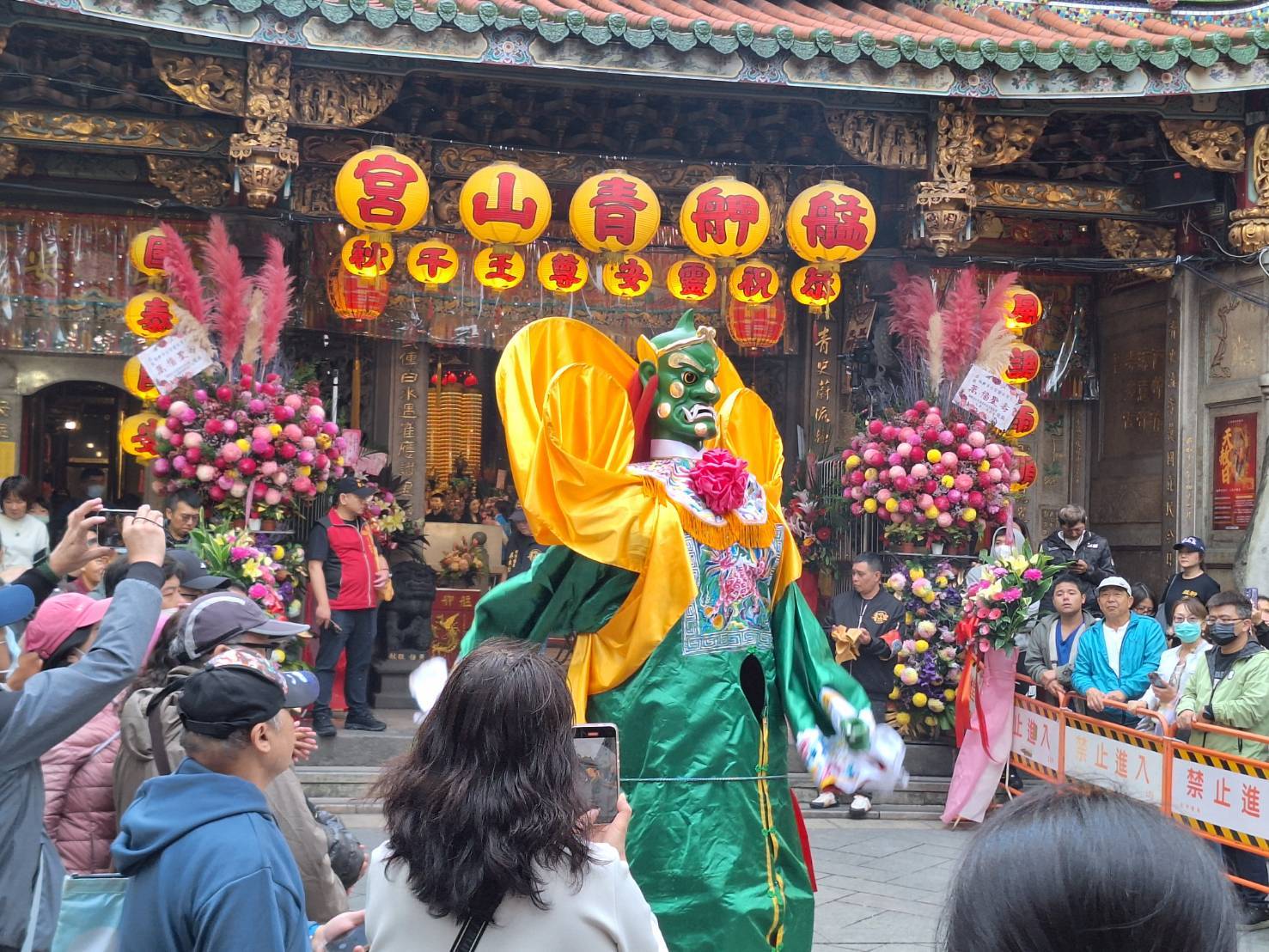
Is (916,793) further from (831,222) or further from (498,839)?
(498,839)

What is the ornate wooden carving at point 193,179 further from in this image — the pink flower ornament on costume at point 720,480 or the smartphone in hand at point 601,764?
the smartphone in hand at point 601,764

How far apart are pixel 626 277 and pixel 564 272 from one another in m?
0.46

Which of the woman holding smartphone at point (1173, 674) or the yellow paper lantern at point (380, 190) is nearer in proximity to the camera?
the woman holding smartphone at point (1173, 674)

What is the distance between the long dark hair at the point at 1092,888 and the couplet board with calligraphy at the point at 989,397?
8.08 m

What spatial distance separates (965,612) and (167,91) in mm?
6396

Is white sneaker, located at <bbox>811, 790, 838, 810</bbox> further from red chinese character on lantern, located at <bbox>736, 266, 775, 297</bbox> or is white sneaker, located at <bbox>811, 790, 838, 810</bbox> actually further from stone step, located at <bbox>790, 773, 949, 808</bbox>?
red chinese character on lantern, located at <bbox>736, 266, 775, 297</bbox>

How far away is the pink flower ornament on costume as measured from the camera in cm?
418

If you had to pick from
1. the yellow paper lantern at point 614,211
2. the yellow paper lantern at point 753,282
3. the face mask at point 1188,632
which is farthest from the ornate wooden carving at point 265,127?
the face mask at point 1188,632

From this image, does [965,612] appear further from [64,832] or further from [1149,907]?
[1149,907]

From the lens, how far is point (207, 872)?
6.81 ft

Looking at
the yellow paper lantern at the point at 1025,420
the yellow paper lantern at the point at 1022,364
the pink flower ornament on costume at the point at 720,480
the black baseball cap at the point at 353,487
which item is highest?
the yellow paper lantern at the point at 1022,364

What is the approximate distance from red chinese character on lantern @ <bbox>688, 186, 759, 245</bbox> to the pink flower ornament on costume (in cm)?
519

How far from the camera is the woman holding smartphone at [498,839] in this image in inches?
74.5

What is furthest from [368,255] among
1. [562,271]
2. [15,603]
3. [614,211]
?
[15,603]
